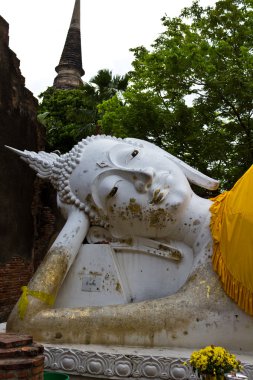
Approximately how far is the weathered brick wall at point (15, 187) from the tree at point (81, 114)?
4.53 metres

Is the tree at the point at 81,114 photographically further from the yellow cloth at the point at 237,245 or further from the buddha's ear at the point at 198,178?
the yellow cloth at the point at 237,245

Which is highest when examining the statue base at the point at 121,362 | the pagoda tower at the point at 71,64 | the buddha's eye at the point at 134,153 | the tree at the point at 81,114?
the pagoda tower at the point at 71,64

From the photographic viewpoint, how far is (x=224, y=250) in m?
3.39

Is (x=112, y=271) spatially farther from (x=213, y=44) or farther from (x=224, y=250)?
(x=213, y=44)

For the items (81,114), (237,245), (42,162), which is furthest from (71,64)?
(237,245)

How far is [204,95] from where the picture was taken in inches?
372

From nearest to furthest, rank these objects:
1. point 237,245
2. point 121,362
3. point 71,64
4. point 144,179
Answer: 1. point 121,362
2. point 237,245
3. point 144,179
4. point 71,64

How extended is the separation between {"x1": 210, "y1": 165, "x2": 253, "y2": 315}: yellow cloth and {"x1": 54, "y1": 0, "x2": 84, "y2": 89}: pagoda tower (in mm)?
20002

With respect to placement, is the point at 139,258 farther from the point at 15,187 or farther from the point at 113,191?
the point at 15,187

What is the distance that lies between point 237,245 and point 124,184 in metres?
1.15

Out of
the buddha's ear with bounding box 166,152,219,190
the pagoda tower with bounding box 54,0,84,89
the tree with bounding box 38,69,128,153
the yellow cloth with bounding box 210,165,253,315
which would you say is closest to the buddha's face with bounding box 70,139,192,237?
the buddha's ear with bounding box 166,152,219,190

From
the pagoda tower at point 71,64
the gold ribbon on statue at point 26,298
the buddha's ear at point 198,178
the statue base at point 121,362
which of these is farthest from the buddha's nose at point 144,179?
the pagoda tower at point 71,64

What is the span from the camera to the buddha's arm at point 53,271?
11.3 ft

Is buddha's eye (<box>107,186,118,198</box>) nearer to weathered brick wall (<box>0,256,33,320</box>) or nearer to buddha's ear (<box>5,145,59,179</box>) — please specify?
buddha's ear (<box>5,145,59,179</box>)
